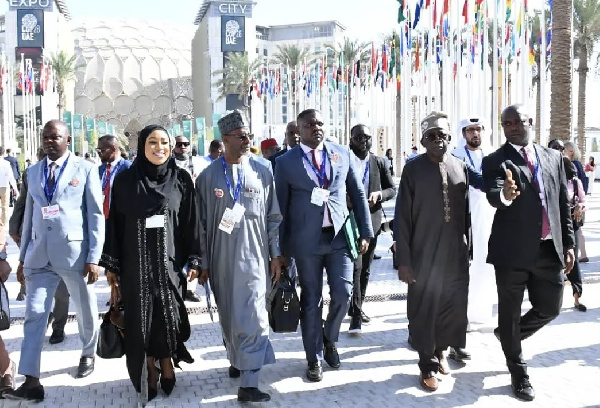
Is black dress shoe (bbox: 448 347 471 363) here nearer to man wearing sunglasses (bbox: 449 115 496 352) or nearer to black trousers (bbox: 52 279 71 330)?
man wearing sunglasses (bbox: 449 115 496 352)

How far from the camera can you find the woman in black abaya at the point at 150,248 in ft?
15.6

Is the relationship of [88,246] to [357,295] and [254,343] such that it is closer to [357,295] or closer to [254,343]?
[254,343]

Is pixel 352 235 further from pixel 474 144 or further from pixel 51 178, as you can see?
pixel 51 178

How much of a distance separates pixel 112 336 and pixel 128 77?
370 feet

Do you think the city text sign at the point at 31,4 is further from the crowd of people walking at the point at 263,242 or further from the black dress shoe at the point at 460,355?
the black dress shoe at the point at 460,355

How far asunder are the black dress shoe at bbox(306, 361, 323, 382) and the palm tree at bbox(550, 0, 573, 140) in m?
12.3

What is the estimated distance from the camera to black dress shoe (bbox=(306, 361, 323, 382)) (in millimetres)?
5227

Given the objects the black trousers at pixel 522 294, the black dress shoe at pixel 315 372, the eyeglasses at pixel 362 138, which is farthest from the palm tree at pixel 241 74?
the black trousers at pixel 522 294

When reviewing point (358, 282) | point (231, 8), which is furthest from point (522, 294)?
point (231, 8)

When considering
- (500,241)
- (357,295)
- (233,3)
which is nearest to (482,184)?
(500,241)

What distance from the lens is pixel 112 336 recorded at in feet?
16.2

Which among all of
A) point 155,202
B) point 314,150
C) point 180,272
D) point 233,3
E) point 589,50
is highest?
point 233,3

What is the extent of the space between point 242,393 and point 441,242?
181 cm

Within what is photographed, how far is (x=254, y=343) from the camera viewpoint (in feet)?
15.9
